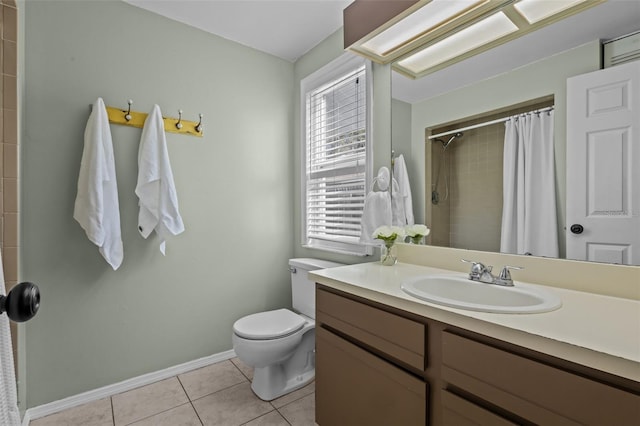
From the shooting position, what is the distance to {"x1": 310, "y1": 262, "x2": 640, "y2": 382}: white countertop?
65cm

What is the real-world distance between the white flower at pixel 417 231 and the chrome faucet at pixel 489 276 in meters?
0.39

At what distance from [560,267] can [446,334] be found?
63 centimetres

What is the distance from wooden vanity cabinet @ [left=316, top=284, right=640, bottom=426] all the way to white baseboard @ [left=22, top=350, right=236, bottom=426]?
3.73 feet

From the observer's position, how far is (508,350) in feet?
2.63

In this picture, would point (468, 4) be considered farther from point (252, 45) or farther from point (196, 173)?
point (196, 173)

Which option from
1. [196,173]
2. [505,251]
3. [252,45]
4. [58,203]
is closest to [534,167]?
[505,251]

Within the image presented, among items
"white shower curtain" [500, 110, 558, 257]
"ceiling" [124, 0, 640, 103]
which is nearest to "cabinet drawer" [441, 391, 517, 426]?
"white shower curtain" [500, 110, 558, 257]

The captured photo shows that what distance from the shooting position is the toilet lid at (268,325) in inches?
Answer: 68.1

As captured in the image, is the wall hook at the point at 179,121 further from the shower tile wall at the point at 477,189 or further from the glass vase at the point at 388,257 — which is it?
the shower tile wall at the point at 477,189

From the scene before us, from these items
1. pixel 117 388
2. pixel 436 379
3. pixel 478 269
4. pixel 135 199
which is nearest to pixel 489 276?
pixel 478 269

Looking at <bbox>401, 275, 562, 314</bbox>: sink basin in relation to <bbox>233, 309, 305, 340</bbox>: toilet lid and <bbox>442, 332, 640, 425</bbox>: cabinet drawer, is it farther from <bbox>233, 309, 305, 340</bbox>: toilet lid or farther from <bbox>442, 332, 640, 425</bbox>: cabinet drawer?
<bbox>233, 309, 305, 340</bbox>: toilet lid

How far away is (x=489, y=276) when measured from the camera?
1209mm

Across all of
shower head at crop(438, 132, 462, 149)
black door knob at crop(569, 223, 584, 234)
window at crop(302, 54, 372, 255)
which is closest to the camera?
black door knob at crop(569, 223, 584, 234)

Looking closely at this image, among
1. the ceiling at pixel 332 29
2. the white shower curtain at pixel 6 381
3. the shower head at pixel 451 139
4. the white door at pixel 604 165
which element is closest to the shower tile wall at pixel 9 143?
the ceiling at pixel 332 29
